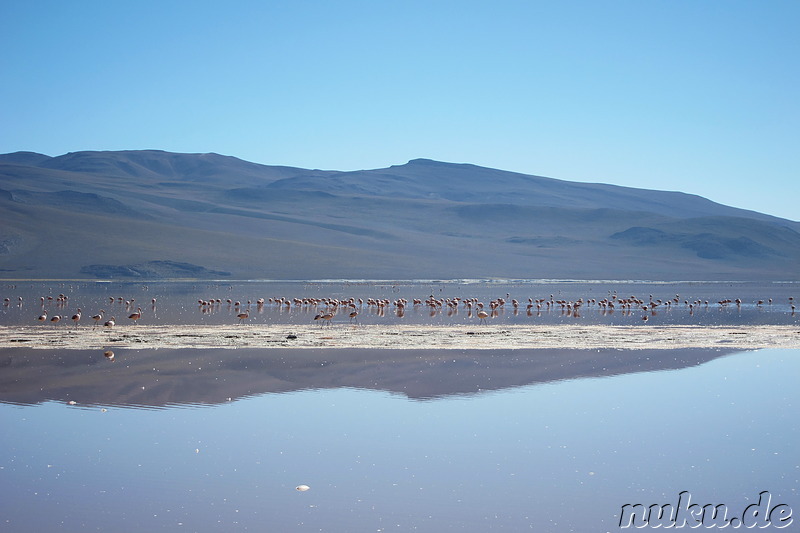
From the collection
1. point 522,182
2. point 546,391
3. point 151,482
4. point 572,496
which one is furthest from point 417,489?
point 522,182

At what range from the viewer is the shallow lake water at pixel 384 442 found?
24.8 feet

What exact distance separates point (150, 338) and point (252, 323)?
5770 mm

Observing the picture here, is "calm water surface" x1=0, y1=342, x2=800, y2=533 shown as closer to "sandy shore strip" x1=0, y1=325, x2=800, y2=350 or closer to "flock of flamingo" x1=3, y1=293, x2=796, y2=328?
"sandy shore strip" x1=0, y1=325, x2=800, y2=350

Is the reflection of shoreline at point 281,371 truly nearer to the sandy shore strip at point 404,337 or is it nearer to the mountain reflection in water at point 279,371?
the mountain reflection in water at point 279,371

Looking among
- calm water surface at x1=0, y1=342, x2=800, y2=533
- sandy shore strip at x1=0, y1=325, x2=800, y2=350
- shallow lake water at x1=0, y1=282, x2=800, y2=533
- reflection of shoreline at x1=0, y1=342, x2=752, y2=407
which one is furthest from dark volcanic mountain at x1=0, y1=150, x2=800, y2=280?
calm water surface at x1=0, y1=342, x2=800, y2=533

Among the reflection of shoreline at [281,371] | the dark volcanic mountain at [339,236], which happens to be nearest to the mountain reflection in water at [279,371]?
the reflection of shoreline at [281,371]

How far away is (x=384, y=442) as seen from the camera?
9.96 meters

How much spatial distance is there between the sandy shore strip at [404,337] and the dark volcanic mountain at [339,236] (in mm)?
49287

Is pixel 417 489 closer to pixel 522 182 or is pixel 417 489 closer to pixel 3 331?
pixel 3 331

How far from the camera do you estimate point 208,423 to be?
11.0m

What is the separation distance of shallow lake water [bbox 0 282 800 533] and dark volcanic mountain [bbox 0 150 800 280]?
5927 cm

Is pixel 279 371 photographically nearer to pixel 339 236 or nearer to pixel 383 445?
pixel 383 445

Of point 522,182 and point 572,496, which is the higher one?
point 522,182

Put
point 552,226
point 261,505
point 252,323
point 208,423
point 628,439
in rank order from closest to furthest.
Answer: point 261,505 → point 628,439 → point 208,423 → point 252,323 → point 552,226
